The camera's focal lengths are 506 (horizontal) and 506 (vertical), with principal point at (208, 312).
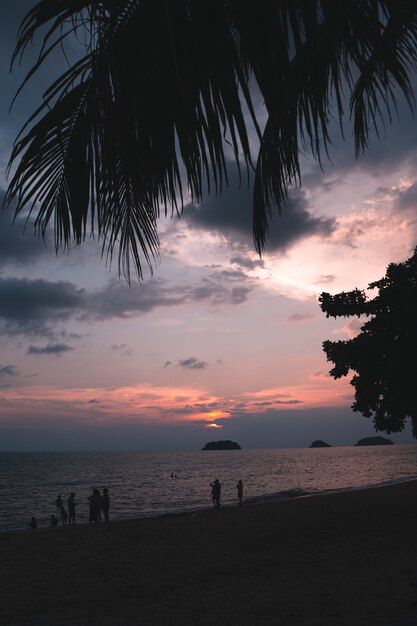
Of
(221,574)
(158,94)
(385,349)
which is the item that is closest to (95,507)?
(221,574)

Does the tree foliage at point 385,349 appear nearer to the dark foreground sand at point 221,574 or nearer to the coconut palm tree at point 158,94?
the dark foreground sand at point 221,574

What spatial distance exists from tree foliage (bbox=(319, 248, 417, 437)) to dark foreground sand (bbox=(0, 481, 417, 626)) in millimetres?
3384

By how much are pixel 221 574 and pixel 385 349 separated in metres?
7.34

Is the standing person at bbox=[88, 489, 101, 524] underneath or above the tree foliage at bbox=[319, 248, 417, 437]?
underneath

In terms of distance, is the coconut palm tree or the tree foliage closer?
the coconut palm tree

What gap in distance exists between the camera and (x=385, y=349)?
14133 millimetres

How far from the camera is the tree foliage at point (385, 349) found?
13758 millimetres

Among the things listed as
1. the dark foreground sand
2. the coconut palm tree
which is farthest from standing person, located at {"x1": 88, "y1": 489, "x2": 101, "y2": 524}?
the coconut palm tree

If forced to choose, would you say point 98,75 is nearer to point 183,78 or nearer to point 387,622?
point 183,78

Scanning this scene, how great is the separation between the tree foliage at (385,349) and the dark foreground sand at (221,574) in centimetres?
338

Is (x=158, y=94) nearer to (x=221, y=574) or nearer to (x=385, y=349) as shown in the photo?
(x=221, y=574)

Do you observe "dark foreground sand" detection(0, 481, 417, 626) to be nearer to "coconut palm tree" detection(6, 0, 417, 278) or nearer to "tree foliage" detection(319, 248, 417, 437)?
"tree foliage" detection(319, 248, 417, 437)

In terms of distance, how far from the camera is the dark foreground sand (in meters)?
7.63

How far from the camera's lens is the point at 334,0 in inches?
71.1
